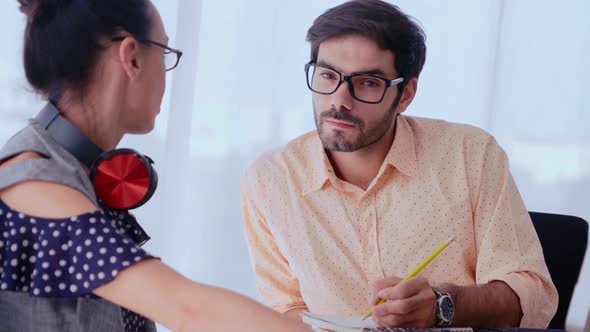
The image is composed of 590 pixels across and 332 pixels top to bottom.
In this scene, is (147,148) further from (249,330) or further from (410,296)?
(249,330)

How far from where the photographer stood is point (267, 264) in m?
1.85

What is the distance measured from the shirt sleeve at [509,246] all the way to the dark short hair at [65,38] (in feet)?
3.54

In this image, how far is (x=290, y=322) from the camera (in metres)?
0.85

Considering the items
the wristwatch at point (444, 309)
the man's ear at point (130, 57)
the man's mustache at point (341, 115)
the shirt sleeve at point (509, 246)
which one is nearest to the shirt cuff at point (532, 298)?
the shirt sleeve at point (509, 246)

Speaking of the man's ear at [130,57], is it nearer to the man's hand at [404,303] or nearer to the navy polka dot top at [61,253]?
the navy polka dot top at [61,253]

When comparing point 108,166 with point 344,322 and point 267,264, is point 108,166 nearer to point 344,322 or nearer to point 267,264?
point 344,322

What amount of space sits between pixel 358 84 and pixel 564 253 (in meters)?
0.69

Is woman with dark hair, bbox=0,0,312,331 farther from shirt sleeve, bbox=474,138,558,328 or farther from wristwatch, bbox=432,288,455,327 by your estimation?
shirt sleeve, bbox=474,138,558,328

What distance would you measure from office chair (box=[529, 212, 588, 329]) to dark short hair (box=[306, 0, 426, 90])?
1.86 ft

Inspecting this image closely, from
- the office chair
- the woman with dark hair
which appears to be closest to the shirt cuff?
the office chair

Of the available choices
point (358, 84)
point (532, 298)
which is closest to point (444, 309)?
point (532, 298)

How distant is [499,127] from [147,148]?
1445 millimetres

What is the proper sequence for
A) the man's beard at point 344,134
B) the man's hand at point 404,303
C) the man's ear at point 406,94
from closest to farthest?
the man's hand at point 404,303 → the man's beard at point 344,134 → the man's ear at point 406,94

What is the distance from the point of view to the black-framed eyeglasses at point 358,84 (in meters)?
1.84
